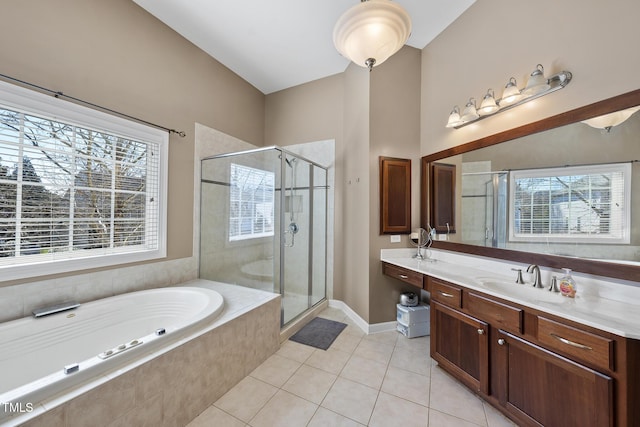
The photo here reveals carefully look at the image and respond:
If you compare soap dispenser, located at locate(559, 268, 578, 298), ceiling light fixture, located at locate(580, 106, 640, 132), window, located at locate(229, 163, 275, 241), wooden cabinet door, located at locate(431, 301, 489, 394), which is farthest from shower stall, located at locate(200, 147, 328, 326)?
ceiling light fixture, located at locate(580, 106, 640, 132)

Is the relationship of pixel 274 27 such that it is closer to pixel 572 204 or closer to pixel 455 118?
pixel 455 118

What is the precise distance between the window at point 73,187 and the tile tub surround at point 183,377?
1.12 metres

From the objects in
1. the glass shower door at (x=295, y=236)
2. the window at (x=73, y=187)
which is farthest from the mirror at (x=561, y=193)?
the window at (x=73, y=187)

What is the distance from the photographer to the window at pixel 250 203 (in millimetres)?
2744

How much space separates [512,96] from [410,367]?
2.36m

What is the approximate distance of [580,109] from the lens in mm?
1520

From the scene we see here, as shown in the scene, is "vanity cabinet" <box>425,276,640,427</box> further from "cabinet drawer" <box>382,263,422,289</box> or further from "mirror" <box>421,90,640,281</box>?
"mirror" <box>421,90,640,281</box>

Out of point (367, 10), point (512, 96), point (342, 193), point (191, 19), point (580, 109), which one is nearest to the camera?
point (367, 10)

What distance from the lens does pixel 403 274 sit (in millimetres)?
2420

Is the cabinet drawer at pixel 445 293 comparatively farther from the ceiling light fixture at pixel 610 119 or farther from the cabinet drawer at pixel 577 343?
the ceiling light fixture at pixel 610 119

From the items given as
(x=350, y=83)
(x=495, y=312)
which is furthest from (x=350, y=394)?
(x=350, y=83)

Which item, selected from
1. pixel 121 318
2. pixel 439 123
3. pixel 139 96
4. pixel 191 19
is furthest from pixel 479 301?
pixel 191 19

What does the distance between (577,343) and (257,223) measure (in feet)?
8.80

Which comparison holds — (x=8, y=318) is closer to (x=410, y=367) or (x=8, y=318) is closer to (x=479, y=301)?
(x=410, y=367)
